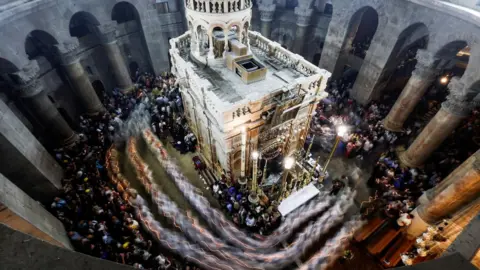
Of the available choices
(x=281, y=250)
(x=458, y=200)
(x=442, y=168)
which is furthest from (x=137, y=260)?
(x=442, y=168)

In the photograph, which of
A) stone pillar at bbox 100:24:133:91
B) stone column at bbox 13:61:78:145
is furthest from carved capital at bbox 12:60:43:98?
stone pillar at bbox 100:24:133:91

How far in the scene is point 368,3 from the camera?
52.3 feet

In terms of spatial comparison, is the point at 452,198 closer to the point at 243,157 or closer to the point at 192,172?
the point at 243,157

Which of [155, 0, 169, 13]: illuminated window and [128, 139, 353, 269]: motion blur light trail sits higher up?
[155, 0, 169, 13]: illuminated window

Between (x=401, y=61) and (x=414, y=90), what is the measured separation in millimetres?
4961

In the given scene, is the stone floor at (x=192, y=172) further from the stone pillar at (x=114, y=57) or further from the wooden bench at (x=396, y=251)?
the stone pillar at (x=114, y=57)

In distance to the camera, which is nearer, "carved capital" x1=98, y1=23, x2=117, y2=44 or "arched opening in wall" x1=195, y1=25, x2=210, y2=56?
"arched opening in wall" x1=195, y1=25, x2=210, y2=56

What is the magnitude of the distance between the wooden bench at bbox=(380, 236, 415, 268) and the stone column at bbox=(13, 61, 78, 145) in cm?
1928

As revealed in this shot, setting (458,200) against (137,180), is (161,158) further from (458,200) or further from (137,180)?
(458,200)

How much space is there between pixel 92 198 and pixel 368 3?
66.5 ft

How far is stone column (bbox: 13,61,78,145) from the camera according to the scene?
1344 centimetres

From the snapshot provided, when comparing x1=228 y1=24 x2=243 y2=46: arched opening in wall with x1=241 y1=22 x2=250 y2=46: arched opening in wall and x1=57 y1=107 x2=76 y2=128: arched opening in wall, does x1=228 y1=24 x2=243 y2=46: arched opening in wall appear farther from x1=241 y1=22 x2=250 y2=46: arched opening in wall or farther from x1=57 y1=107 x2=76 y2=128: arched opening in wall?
x1=57 y1=107 x2=76 y2=128: arched opening in wall

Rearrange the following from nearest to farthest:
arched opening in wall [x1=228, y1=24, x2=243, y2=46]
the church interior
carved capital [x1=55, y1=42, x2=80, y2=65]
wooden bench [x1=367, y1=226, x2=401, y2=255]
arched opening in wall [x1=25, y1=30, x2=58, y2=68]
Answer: the church interior, wooden bench [x1=367, y1=226, x2=401, y2=255], arched opening in wall [x1=228, y1=24, x2=243, y2=46], arched opening in wall [x1=25, y1=30, x2=58, y2=68], carved capital [x1=55, y1=42, x2=80, y2=65]

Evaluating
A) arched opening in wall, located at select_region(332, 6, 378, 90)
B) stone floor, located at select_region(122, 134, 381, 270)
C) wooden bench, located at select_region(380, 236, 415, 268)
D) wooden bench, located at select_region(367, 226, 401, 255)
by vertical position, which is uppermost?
arched opening in wall, located at select_region(332, 6, 378, 90)
